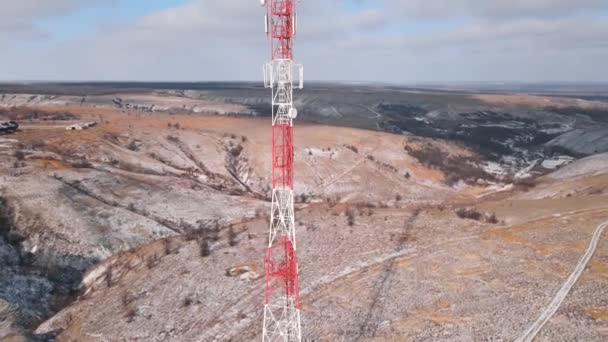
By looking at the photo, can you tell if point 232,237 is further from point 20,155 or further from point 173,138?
point 173,138

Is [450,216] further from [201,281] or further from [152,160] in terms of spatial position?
[152,160]

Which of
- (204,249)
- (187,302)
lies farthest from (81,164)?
(187,302)

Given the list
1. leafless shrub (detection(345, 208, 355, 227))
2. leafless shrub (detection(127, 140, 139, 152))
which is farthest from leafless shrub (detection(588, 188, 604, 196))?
leafless shrub (detection(127, 140, 139, 152))

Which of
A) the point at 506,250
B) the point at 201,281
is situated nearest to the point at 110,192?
the point at 201,281

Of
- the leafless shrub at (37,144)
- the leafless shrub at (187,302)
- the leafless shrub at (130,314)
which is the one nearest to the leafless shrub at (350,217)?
the leafless shrub at (187,302)

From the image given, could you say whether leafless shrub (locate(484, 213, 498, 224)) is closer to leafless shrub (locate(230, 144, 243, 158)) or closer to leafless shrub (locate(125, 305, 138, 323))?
leafless shrub (locate(125, 305, 138, 323))

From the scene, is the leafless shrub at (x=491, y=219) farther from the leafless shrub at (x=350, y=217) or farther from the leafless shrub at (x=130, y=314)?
the leafless shrub at (x=130, y=314)
